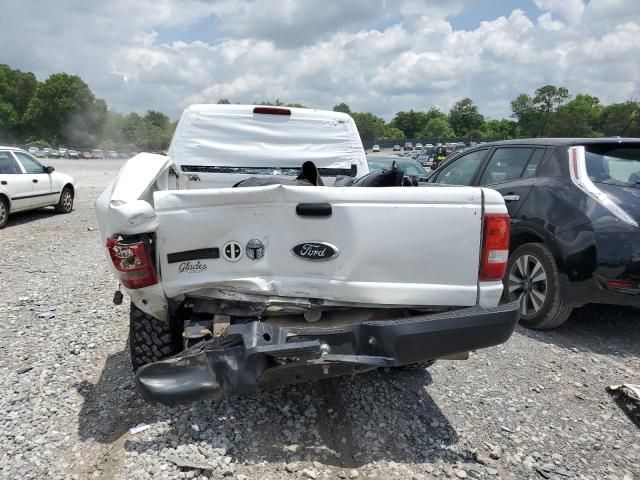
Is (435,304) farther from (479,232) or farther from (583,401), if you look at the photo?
(583,401)

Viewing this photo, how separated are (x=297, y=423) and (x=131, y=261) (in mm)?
1420

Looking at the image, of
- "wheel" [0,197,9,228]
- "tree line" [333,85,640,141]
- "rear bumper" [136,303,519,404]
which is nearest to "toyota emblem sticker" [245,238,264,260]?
"rear bumper" [136,303,519,404]

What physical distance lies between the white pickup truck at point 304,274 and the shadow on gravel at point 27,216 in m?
9.56

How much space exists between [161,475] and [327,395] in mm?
1251

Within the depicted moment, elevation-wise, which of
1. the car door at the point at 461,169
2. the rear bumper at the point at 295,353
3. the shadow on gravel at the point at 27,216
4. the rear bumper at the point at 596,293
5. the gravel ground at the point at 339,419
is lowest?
the shadow on gravel at the point at 27,216

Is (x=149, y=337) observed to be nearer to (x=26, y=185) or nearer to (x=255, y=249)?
(x=255, y=249)

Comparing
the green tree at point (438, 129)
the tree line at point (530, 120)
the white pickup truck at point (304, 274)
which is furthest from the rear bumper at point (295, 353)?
the green tree at point (438, 129)

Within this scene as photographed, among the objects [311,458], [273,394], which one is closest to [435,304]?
[311,458]

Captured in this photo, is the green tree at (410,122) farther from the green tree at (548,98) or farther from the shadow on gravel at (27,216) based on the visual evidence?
the shadow on gravel at (27,216)

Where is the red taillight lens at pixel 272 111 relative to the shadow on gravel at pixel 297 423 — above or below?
above

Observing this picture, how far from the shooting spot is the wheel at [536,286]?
4.39m

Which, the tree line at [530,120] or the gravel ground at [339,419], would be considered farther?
the tree line at [530,120]

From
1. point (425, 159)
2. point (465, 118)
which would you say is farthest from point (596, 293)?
point (465, 118)

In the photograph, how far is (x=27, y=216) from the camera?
464 inches
